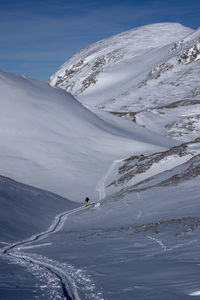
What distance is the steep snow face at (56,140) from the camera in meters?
57.5

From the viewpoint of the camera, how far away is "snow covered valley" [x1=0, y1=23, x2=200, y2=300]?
10.0 meters

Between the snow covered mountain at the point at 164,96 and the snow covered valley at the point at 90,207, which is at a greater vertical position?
the snow covered mountain at the point at 164,96

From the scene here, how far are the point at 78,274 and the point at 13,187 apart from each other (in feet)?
77.3

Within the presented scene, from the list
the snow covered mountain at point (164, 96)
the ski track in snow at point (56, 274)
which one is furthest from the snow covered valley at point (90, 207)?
the snow covered mountain at point (164, 96)

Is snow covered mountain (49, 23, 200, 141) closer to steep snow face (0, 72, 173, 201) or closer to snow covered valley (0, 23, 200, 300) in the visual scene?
snow covered valley (0, 23, 200, 300)

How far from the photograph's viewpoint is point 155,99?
15112 centimetres

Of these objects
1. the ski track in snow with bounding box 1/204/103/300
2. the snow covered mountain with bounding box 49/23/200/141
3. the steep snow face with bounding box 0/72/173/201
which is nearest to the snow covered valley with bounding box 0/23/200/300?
the ski track in snow with bounding box 1/204/103/300

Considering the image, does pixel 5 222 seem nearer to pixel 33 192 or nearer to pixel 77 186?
pixel 33 192

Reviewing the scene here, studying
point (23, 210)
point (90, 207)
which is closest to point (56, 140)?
point (90, 207)

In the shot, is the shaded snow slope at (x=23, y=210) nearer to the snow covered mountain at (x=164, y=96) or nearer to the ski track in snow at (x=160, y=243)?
the ski track in snow at (x=160, y=243)

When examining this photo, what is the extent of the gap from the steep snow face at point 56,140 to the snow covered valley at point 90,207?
0.20 meters

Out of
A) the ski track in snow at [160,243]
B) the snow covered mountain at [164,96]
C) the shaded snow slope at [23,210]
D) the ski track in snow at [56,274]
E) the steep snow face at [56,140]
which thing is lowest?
the ski track in snow at [56,274]

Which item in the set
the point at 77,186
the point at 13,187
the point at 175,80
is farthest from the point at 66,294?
the point at 175,80

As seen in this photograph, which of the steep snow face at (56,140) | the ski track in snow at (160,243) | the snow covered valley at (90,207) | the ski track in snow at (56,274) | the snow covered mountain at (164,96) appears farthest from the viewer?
the snow covered mountain at (164,96)
